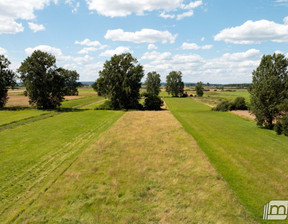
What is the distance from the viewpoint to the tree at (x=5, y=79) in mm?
55938

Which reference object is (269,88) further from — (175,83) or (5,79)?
(175,83)

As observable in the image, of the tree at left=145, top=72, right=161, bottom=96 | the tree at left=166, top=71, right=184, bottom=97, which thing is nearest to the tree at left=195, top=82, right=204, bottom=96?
the tree at left=166, top=71, right=184, bottom=97

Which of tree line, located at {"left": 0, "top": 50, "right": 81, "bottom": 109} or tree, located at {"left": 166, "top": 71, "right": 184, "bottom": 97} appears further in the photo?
tree, located at {"left": 166, "top": 71, "right": 184, "bottom": 97}

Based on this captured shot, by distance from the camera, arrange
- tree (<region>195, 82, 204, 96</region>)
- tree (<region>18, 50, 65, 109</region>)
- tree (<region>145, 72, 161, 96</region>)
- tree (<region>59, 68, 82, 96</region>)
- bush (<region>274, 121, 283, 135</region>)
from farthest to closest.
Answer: tree (<region>195, 82, 204, 96</region>), tree (<region>145, 72, 161, 96</region>), tree (<region>59, 68, 82, 96</region>), tree (<region>18, 50, 65, 109</region>), bush (<region>274, 121, 283, 135</region>)

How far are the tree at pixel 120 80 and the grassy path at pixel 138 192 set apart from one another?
42.5 metres

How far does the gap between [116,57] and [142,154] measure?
159ft

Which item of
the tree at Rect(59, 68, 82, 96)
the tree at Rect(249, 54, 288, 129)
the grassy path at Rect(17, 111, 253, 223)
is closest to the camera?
the grassy path at Rect(17, 111, 253, 223)

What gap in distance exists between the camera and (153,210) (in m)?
10.6

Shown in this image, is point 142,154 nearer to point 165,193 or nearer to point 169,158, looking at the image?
point 169,158

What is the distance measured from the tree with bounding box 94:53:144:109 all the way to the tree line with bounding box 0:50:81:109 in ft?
42.2

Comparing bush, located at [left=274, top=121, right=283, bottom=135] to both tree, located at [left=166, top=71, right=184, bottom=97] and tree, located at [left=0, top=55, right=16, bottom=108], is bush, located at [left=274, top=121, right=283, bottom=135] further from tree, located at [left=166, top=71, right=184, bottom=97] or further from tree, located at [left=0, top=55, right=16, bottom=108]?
tree, located at [left=166, top=71, right=184, bottom=97]

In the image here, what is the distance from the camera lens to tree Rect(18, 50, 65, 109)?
174ft

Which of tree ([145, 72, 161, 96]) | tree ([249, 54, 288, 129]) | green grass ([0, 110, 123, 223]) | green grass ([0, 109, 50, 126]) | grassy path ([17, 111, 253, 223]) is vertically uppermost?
tree ([145, 72, 161, 96])

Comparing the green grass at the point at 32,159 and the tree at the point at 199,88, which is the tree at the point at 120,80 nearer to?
the green grass at the point at 32,159
